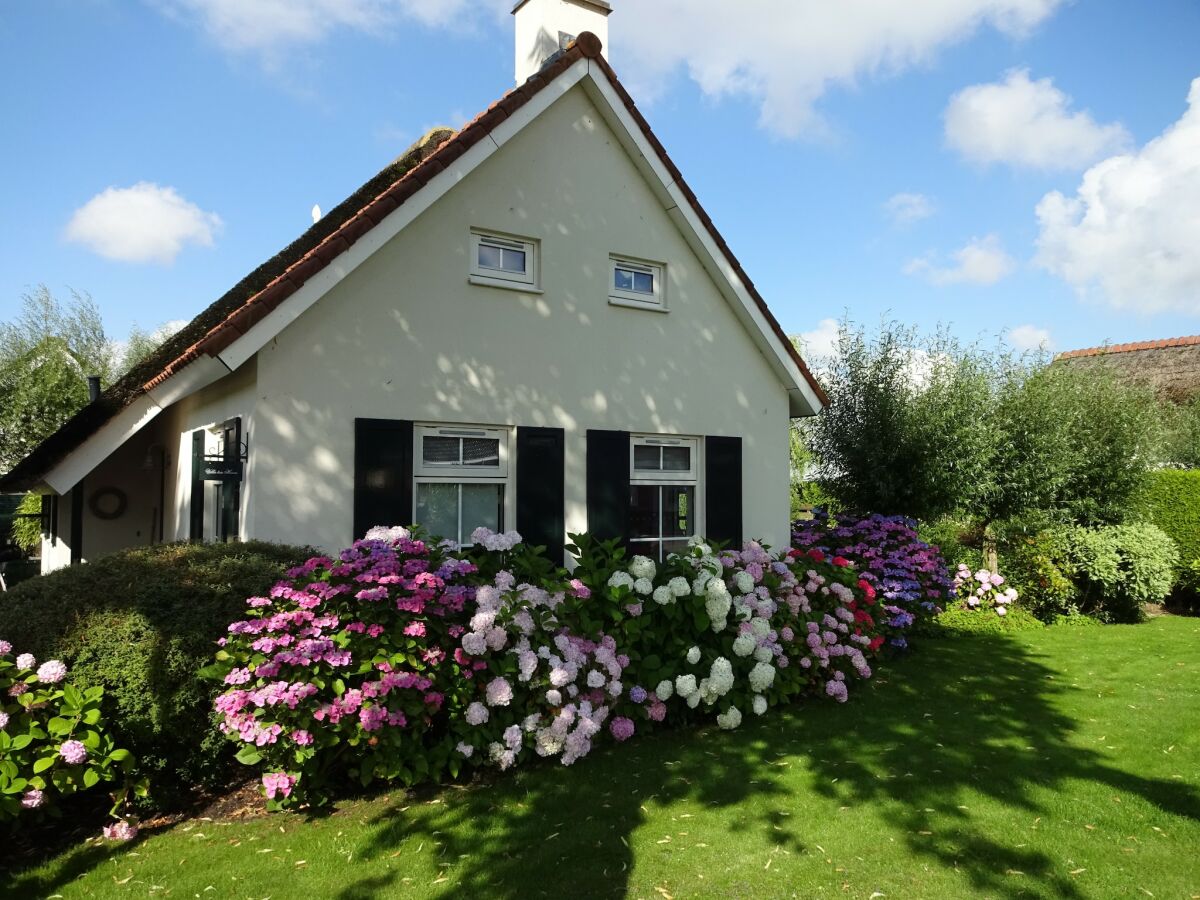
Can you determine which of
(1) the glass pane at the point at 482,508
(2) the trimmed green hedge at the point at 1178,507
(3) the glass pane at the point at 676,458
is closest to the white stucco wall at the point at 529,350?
(3) the glass pane at the point at 676,458

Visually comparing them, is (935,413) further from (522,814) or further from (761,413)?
(522,814)

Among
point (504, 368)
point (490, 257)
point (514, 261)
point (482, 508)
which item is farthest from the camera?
point (514, 261)

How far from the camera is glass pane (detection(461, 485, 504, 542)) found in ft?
26.2

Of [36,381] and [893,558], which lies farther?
[36,381]

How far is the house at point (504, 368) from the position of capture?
23.6ft

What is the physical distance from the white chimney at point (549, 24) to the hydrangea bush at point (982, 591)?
10.2m

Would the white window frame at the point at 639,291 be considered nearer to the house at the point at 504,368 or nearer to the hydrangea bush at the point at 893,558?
the house at the point at 504,368

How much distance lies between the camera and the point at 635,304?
9289 mm

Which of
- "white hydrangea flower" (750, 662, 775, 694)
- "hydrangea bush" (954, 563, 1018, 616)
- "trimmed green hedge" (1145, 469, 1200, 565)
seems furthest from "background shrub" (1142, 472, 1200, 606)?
"white hydrangea flower" (750, 662, 775, 694)

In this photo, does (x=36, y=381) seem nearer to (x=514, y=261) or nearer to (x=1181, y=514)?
(x=514, y=261)

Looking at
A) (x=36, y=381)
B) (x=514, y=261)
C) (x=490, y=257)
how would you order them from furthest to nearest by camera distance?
(x=36, y=381), (x=514, y=261), (x=490, y=257)

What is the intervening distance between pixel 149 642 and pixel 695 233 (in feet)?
24.0

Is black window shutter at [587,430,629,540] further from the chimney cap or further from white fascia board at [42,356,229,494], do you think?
the chimney cap

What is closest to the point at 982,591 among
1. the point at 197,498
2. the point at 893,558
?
the point at 893,558
